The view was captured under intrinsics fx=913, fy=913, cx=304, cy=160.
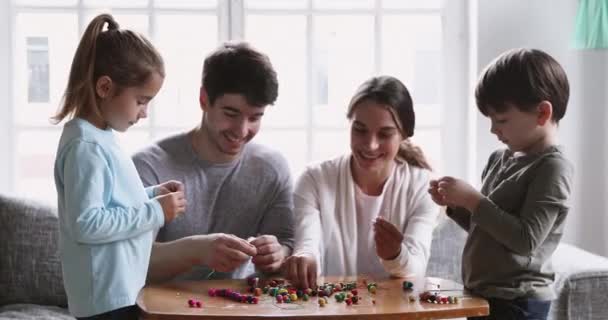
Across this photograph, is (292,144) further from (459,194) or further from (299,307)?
(299,307)

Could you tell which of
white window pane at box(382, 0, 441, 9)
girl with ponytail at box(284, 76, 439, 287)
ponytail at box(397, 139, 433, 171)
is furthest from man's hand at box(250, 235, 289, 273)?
white window pane at box(382, 0, 441, 9)

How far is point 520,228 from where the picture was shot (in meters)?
2.08

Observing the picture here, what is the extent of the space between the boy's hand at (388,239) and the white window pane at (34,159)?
5.65 feet

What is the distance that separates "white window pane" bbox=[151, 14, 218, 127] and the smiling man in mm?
911

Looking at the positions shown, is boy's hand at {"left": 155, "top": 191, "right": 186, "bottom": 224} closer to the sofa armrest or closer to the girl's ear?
the girl's ear

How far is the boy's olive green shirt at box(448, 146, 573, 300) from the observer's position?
2.09m

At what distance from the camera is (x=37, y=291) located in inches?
123

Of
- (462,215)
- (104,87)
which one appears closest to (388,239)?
(462,215)

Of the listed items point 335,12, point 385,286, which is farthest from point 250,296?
point 335,12

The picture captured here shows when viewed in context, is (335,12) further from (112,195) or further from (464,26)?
(112,195)

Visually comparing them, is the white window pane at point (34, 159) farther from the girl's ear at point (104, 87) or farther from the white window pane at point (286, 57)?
the girl's ear at point (104, 87)

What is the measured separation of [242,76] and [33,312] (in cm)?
113

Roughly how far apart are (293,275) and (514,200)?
582 mm

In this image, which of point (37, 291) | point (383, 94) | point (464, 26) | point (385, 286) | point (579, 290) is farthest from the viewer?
point (464, 26)
